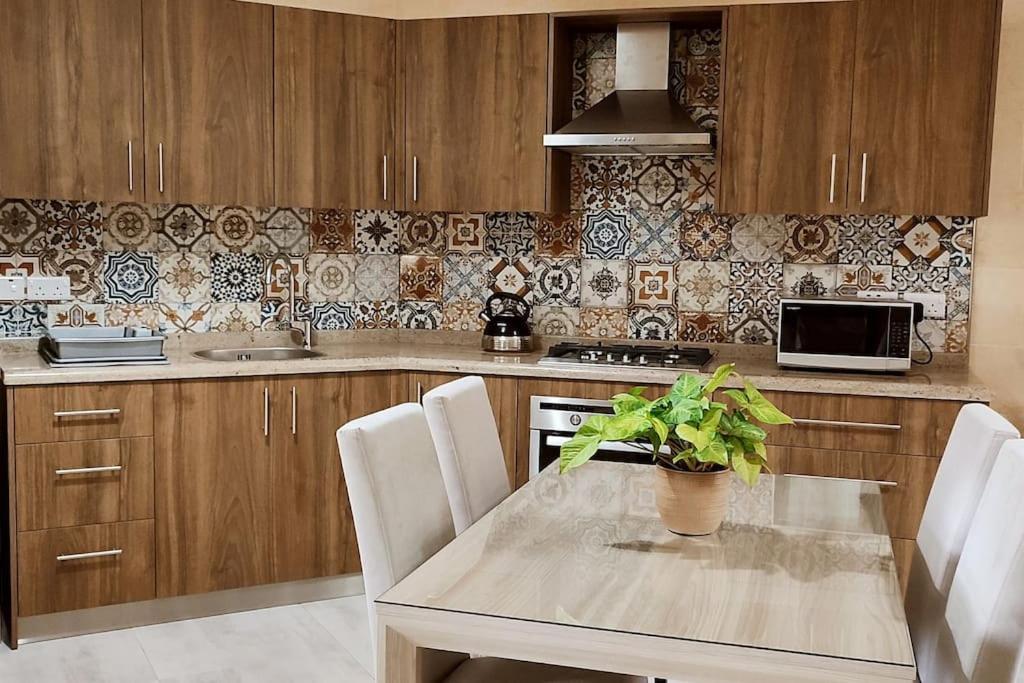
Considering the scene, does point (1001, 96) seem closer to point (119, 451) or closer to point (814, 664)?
point (814, 664)

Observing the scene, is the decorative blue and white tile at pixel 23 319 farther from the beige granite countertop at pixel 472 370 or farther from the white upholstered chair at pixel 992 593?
the white upholstered chair at pixel 992 593

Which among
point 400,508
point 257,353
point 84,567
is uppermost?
point 257,353

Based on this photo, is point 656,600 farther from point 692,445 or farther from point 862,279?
point 862,279

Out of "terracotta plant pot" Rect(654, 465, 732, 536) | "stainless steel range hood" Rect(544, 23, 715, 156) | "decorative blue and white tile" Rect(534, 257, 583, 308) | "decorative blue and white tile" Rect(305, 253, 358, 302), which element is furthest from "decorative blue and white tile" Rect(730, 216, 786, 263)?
"terracotta plant pot" Rect(654, 465, 732, 536)

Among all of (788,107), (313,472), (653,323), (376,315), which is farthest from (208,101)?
(788,107)

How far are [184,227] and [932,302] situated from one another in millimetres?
2826

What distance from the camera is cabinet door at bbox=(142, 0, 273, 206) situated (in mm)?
3686

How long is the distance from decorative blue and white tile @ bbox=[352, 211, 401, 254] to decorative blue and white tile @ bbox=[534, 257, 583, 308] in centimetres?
61

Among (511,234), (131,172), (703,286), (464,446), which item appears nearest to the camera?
(464,446)

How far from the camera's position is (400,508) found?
2.08 m

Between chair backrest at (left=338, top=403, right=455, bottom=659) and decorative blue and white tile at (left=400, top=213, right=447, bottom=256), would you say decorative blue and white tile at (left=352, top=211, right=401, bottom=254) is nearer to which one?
decorative blue and white tile at (left=400, top=213, right=447, bottom=256)

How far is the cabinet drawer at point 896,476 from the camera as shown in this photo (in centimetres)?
346

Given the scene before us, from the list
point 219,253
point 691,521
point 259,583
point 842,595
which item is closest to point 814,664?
point 842,595

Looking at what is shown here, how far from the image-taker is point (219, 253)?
4.18m
